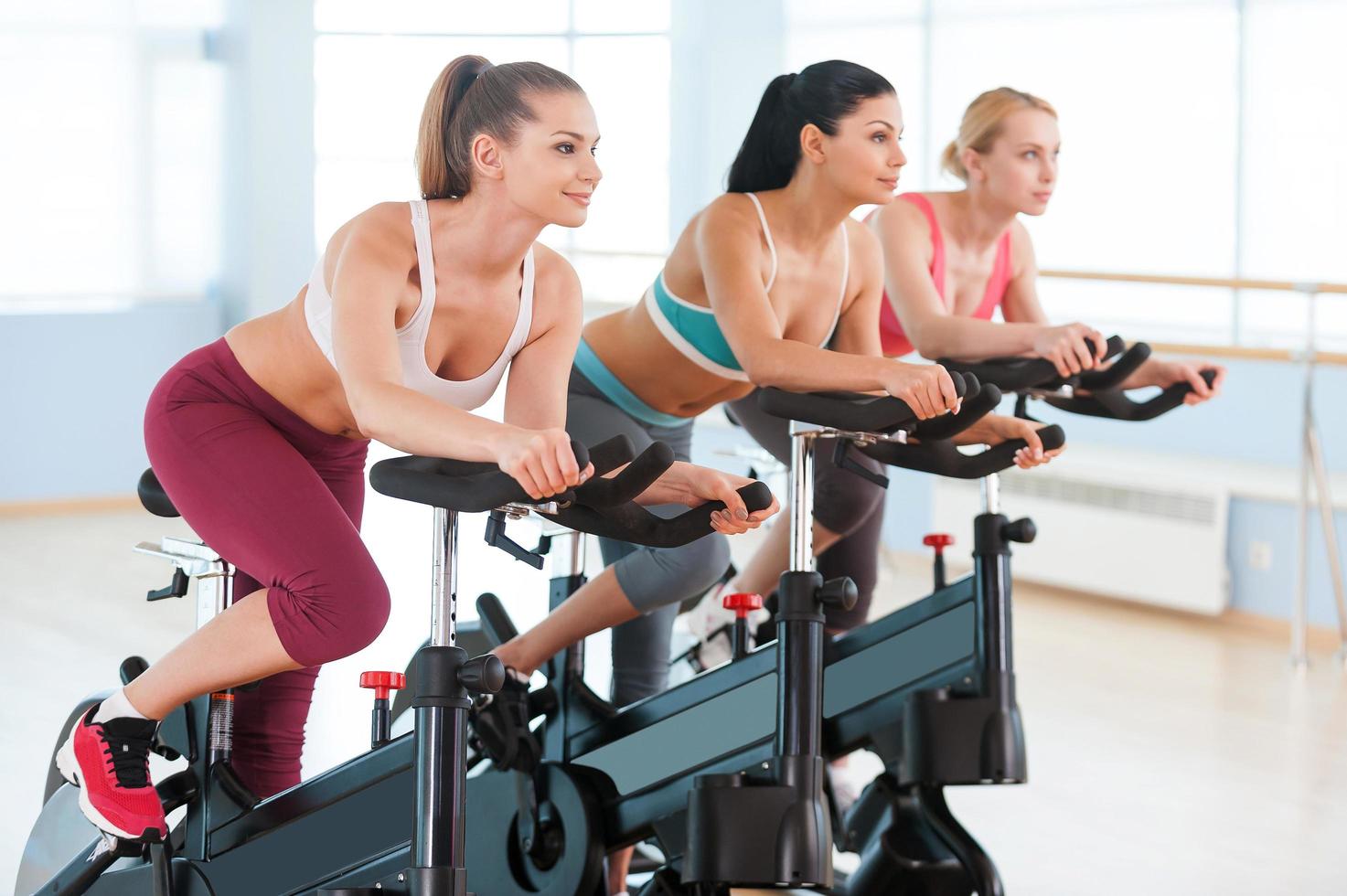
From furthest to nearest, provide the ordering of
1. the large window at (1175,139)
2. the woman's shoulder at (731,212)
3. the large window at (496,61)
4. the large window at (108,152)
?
the large window at (496,61) → the large window at (108,152) → the large window at (1175,139) → the woman's shoulder at (731,212)

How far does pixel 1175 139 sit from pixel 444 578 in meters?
4.34

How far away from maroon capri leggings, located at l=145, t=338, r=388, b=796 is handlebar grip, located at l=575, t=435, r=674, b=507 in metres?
0.43

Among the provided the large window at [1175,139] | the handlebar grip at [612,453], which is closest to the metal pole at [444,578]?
the handlebar grip at [612,453]

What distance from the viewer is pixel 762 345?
2.24 meters

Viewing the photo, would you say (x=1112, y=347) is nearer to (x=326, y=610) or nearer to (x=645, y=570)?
(x=645, y=570)

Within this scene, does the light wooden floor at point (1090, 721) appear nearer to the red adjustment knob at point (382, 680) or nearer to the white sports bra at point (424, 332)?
the red adjustment knob at point (382, 680)

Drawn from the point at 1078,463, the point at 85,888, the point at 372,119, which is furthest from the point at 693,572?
the point at 372,119

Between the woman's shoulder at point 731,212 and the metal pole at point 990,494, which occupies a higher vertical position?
the woman's shoulder at point 731,212

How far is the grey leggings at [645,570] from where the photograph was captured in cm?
250

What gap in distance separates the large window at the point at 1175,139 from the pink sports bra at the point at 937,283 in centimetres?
260

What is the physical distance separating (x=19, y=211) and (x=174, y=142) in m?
0.78

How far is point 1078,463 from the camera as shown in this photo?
517 cm

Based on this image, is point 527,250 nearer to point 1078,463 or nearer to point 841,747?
point 841,747

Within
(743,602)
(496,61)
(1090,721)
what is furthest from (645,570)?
(496,61)
